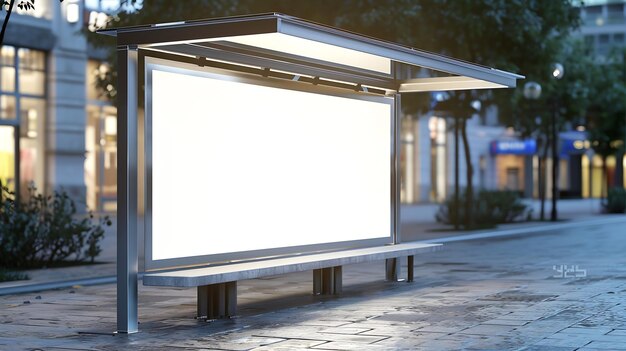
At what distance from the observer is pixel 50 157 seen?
36.0 meters

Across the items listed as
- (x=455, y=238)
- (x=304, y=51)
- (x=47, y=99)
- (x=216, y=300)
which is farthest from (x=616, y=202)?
(x=216, y=300)

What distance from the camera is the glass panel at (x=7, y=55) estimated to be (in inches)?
1342

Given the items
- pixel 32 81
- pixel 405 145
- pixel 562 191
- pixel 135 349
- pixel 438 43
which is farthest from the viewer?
pixel 562 191

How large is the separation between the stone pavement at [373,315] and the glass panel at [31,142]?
20843 millimetres

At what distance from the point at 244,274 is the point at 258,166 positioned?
1652mm

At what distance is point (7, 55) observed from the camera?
34250 mm

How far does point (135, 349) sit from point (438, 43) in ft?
61.7

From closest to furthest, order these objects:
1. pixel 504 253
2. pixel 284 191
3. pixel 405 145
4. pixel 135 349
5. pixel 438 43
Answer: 1. pixel 135 349
2. pixel 284 191
3. pixel 504 253
4. pixel 438 43
5. pixel 405 145

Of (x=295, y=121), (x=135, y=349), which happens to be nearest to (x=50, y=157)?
(x=295, y=121)

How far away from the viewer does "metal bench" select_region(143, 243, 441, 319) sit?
10023 millimetres

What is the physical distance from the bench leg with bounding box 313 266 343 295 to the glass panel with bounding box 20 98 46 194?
2354 centimetres

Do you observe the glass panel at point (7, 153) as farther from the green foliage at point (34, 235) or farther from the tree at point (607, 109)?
the tree at point (607, 109)

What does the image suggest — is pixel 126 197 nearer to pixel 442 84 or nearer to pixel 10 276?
pixel 442 84

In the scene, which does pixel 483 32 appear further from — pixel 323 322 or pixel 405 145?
pixel 405 145
